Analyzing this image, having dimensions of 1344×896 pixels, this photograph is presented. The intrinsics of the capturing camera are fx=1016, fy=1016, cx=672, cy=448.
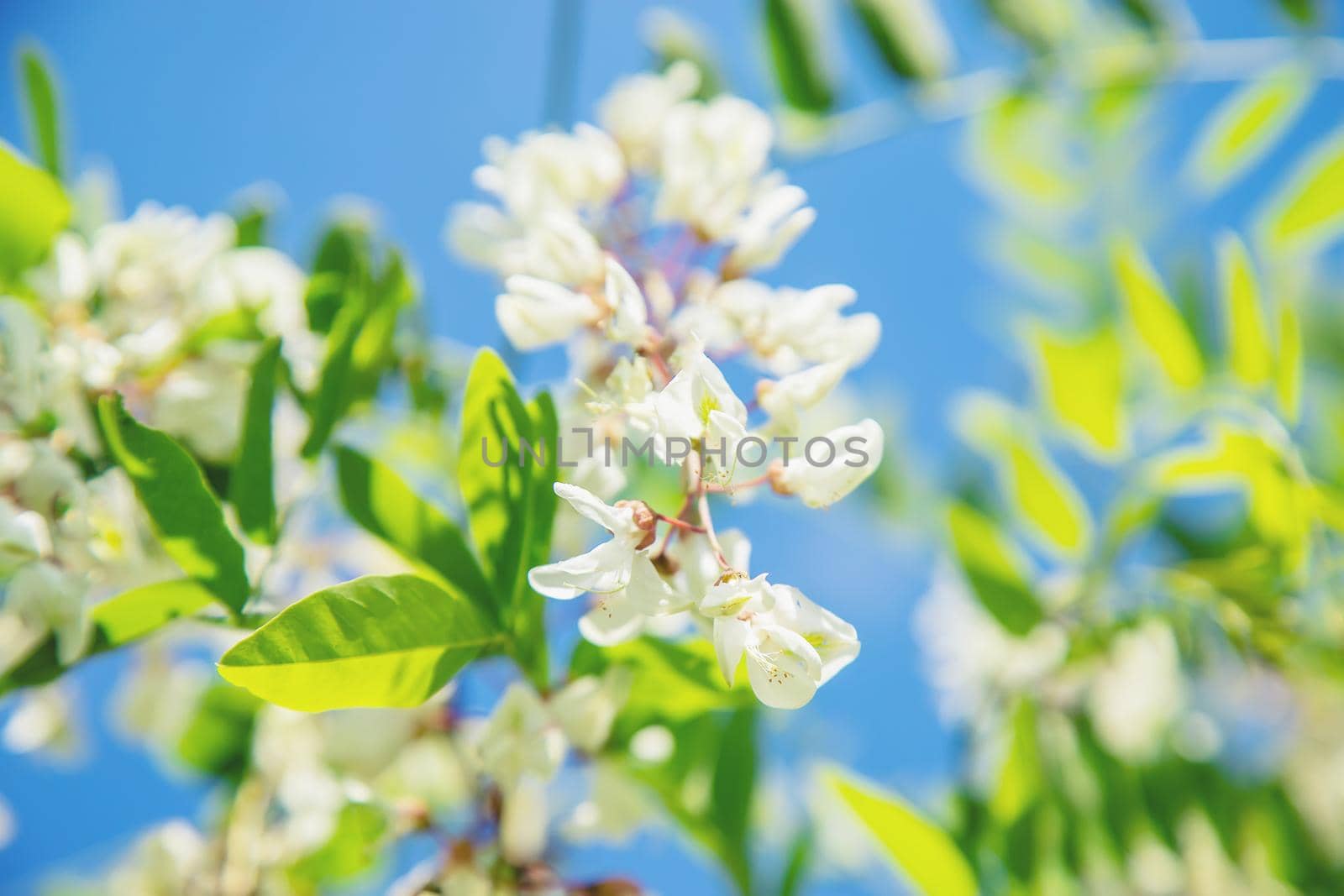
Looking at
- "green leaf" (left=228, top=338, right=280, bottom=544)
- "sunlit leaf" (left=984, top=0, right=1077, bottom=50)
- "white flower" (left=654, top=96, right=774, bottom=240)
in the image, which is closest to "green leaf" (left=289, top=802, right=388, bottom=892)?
"green leaf" (left=228, top=338, right=280, bottom=544)

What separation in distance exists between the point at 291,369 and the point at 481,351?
31 centimetres

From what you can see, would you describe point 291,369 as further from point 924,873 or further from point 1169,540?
point 1169,540

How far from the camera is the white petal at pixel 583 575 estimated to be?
514mm

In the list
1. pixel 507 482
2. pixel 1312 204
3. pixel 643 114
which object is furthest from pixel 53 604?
pixel 1312 204

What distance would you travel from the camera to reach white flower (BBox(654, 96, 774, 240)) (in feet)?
2.48

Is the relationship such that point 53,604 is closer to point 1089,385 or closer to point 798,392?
point 798,392

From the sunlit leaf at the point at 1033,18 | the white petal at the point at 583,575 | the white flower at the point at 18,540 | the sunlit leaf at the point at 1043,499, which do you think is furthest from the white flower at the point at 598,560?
the sunlit leaf at the point at 1033,18

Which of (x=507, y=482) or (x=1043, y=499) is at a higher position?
(x=507, y=482)

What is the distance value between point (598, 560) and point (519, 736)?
0.20 m

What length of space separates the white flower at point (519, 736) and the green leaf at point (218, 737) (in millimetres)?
514

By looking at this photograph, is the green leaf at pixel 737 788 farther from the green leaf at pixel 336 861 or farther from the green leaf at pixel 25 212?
the green leaf at pixel 25 212

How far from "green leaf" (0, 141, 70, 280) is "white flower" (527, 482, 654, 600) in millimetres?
533

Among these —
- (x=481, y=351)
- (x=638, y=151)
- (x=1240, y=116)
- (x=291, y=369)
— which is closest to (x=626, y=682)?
(x=481, y=351)

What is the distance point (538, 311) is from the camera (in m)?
0.66
